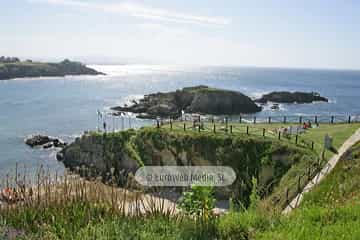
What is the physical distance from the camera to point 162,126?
3503 centimetres

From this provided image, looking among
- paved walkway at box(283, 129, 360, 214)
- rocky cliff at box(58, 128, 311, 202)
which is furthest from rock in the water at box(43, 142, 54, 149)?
paved walkway at box(283, 129, 360, 214)

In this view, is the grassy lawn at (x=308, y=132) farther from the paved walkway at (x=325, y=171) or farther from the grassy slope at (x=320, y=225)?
the grassy slope at (x=320, y=225)

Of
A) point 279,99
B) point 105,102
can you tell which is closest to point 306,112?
point 279,99

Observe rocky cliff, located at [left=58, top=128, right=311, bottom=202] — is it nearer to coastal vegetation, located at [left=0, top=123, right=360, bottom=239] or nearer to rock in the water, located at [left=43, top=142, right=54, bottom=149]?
rock in the water, located at [left=43, top=142, right=54, bottom=149]

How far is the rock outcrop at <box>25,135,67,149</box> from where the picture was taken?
47406mm

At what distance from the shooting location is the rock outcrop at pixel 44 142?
47406mm

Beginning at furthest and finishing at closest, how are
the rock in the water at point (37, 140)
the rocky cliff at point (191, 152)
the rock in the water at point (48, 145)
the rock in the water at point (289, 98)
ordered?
the rock in the water at point (289, 98) → the rock in the water at point (37, 140) → the rock in the water at point (48, 145) → the rocky cliff at point (191, 152)

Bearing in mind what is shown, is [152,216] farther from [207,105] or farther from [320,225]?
[207,105]

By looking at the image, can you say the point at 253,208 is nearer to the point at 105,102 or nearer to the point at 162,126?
the point at 162,126

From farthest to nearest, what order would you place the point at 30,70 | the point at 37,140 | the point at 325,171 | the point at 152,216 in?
the point at 30,70
the point at 37,140
the point at 325,171
the point at 152,216

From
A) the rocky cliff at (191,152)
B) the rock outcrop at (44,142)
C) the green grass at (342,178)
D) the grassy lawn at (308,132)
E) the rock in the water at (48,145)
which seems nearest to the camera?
the green grass at (342,178)

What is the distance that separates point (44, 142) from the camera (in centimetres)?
4841

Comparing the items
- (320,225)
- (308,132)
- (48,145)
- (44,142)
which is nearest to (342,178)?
(320,225)

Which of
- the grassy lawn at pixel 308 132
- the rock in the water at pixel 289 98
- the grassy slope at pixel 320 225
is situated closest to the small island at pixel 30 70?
the rock in the water at pixel 289 98
